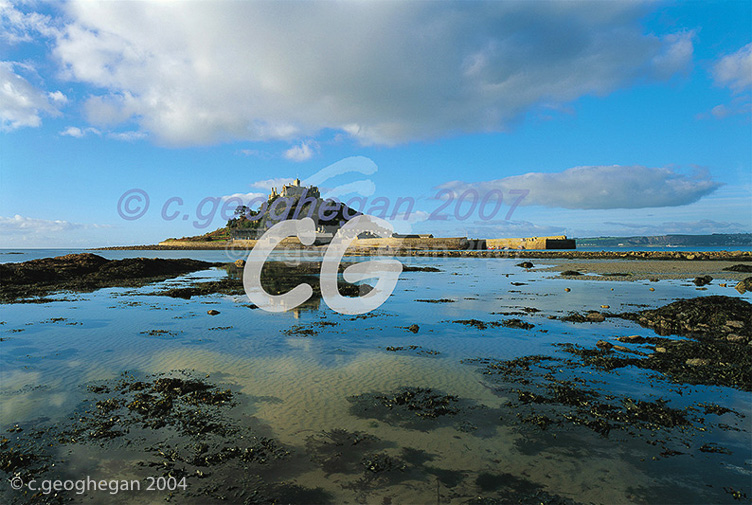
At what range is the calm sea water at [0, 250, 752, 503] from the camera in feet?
20.6

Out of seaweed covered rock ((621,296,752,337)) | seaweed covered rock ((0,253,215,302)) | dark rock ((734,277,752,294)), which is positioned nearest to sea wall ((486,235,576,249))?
dark rock ((734,277,752,294))

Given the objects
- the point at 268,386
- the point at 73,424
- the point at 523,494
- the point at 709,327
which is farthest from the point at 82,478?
the point at 709,327

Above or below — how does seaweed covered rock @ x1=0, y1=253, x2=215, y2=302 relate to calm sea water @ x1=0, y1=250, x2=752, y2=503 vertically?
above

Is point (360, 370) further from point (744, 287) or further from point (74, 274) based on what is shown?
point (74, 274)

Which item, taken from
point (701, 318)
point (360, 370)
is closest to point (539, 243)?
point (701, 318)

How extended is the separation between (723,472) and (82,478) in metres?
11.3

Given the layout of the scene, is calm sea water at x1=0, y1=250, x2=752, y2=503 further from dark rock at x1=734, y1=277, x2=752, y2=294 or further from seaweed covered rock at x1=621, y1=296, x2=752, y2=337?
dark rock at x1=734, y1=277, x2=752, y2=294

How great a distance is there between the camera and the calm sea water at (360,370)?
6273mm

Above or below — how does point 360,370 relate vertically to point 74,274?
below

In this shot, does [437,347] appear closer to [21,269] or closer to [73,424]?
[73,424]

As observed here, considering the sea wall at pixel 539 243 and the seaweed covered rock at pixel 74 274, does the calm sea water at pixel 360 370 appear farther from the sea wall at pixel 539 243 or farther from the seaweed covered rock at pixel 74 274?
the sea wall at pixel 539 243

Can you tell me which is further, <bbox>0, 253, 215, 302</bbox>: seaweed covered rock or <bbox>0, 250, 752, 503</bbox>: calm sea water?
<bbox>0, 253, 215, 302</bbox>: seaweed covered rock

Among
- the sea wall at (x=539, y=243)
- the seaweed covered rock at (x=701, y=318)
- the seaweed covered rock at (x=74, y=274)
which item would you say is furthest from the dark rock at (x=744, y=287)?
the sea wall at (x=539, y=243)

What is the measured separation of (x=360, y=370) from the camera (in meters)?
11.8
